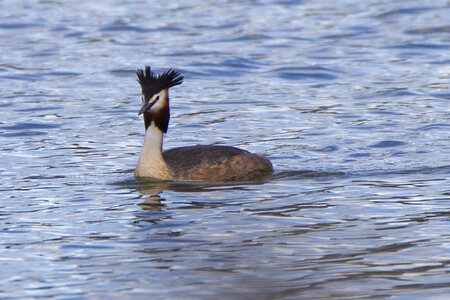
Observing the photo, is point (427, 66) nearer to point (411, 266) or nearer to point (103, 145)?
point (103, 145)

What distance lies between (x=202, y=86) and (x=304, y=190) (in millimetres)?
8787

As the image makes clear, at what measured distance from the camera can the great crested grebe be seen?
1312 cm

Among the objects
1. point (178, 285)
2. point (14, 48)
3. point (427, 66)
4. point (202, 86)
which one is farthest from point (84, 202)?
point (14, 48)

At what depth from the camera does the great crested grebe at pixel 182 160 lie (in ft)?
43.0

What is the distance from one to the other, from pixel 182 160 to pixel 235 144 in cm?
252

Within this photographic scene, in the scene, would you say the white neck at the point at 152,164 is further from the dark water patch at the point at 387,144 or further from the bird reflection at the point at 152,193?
the dark water patch at the point at 387,144

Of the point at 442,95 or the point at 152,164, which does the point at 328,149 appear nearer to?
the point at 152,164

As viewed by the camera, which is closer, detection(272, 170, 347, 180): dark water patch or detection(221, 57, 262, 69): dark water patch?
detection(272, 170, 347, 180): dark water patch

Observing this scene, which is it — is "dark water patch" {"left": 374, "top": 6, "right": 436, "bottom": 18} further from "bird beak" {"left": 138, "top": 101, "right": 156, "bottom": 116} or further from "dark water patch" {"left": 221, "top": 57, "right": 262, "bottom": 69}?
"bird beak" {"left": 138, "top": 101, "right": 156, "bottom": 116}

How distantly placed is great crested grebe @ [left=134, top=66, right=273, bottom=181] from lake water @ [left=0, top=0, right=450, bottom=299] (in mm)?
215

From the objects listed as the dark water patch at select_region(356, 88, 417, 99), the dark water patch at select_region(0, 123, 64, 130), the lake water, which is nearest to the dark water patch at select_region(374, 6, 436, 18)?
the lake water

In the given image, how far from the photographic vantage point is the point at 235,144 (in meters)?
15.6

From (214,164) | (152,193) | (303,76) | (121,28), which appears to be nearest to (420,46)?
(303,76)

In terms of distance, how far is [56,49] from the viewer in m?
25.0
